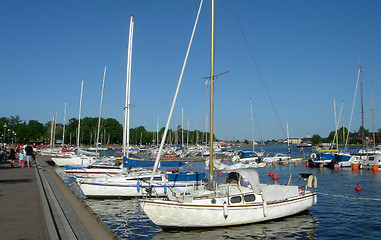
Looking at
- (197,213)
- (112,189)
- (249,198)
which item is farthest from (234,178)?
(112,189)

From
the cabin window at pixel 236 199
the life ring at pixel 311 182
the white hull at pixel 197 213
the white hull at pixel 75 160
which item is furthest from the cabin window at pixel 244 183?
the white hull at pixel 75 160

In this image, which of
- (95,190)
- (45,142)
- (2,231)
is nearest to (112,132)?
(45,142)

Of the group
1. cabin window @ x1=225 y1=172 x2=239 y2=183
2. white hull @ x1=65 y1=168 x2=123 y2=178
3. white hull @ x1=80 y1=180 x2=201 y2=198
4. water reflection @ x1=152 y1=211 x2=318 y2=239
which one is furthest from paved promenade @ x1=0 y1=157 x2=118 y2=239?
white hull @ x1=65 y1=168 x2=123 y2=178

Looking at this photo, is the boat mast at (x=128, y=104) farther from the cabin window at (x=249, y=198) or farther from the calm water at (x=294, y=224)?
the cabin window at (x=249, y=198)

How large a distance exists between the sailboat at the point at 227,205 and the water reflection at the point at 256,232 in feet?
1.09

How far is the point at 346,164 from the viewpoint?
5444cm

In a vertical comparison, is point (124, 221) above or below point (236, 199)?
below

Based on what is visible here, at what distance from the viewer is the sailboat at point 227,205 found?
15.4m

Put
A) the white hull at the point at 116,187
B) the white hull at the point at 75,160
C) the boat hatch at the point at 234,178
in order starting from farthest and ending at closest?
the white hull at the point at 75,160, the white hull at the point at 116,187, the boat hatch at the point at 234,178

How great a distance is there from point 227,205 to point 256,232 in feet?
7.06

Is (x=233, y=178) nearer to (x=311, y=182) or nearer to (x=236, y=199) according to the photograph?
(x=236, y=199)

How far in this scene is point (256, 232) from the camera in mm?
16203

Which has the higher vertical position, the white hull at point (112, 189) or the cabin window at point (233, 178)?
the cabin window at point (233, 178)

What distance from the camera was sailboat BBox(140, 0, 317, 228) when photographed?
50.4 ft
